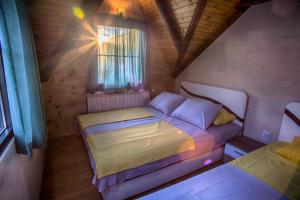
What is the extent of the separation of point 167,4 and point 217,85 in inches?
62.9

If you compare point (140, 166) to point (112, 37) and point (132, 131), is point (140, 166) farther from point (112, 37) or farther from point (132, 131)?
point (112, 37)

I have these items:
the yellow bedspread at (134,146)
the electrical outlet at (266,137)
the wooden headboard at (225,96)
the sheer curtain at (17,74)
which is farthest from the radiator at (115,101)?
the electrical outlet at (266,137)

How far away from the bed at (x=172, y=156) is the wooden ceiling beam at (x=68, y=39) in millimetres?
1082

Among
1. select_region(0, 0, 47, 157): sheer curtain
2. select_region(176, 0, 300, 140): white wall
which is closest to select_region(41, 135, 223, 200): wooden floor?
select_region(0, 0, 47, 157): sheer curtain

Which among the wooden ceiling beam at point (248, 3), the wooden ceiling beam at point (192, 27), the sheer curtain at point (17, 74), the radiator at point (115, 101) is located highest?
the wooden ceiling beam at point (248, 3)

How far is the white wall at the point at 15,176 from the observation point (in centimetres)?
101

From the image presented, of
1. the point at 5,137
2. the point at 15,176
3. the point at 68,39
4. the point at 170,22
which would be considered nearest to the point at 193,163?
the point at 15,176

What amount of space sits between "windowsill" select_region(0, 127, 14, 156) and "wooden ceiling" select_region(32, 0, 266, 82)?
1.64 m

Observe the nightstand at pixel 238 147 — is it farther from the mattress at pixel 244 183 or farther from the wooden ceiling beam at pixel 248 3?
the wooden ceiling beam at pixel 248 3

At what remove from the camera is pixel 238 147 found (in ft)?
7.34

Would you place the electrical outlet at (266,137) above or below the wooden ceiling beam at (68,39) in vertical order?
below

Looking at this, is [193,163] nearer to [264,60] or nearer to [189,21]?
[264,60]

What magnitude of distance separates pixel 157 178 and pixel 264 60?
212cm

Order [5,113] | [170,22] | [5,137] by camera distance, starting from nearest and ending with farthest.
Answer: [5,137] → [5,113] → [170,22]
